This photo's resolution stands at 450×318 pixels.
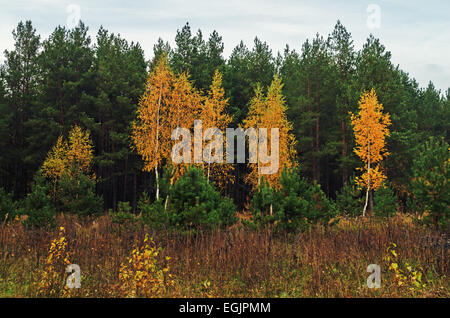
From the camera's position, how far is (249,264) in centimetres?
702

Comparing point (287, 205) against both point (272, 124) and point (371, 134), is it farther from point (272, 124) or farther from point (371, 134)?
point (371, 134)

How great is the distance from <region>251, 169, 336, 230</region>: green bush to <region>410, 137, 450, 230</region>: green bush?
330 cm

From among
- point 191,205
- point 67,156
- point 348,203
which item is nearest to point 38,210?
point 191,205

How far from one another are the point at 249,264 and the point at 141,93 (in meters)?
25.1

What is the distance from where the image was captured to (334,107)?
3152cm

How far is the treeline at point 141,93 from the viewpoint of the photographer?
91.8 feet

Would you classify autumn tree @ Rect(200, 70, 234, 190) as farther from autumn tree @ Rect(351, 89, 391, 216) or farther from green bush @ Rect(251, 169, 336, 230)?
green bush @ Rect(251, 169, 336, 230)

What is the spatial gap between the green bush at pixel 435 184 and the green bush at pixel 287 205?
330 cm

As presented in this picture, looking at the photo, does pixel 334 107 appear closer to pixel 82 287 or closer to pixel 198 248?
pixel 198 248

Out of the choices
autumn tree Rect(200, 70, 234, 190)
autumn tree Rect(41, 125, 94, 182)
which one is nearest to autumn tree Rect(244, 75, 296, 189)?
autumn tree Rect(200, 70, 234, 190)

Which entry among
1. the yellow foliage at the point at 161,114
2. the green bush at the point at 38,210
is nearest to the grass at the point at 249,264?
the green bush at the point at 38,210

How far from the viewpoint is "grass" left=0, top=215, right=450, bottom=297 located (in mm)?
6145
